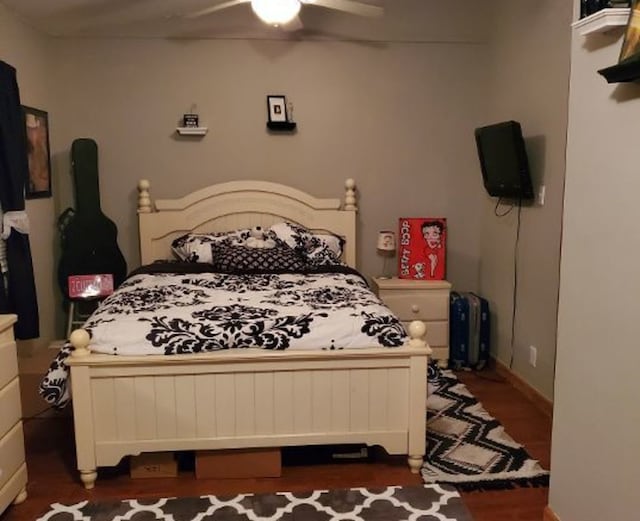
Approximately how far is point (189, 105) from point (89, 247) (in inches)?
48.1

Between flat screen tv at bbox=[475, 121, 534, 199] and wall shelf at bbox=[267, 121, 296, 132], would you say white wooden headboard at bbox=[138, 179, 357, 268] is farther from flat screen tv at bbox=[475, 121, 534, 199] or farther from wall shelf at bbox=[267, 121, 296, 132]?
flat screen tv at bbox=[475, 121, 534, 199]

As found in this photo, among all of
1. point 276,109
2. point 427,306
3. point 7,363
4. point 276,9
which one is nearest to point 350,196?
point 276,109

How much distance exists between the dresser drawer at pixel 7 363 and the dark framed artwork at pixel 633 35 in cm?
239

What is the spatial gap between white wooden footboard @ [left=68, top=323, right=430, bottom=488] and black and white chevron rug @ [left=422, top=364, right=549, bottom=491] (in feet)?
0.64

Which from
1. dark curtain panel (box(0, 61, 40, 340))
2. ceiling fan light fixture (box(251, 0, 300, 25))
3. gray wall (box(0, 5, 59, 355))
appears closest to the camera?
ceiling fan light fixture (box(251, 0, 300, 25))

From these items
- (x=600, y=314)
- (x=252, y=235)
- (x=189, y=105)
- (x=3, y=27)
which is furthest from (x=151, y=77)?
Answer: (x=600, y=314)

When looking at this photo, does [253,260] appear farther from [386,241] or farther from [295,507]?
[295,507]

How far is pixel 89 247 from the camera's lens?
4289 mm

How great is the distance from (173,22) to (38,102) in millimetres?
1064

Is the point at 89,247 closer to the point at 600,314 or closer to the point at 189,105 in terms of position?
the point at 189,105

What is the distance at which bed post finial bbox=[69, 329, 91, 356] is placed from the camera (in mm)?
2633

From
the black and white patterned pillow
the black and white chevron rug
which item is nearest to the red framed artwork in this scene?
the black and white patterned pillow

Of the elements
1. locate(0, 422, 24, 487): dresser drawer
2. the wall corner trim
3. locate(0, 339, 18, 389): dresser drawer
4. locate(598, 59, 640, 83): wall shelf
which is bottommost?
the wall corner trim

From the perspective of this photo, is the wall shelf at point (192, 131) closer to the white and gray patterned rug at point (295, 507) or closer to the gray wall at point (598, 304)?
the white and gray patterned rug at point (295, 507)
